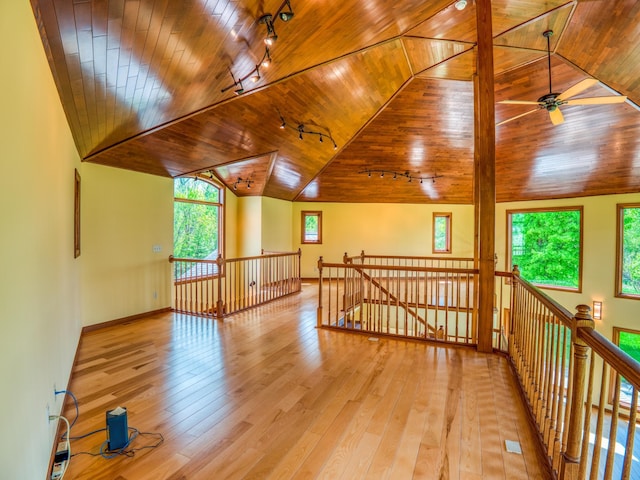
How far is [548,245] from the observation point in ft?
28.1

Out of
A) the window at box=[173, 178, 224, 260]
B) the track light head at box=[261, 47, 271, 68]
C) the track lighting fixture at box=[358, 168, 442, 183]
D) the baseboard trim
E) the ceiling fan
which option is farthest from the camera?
the track lighting fixture at box=[358, 168, 442, 183]

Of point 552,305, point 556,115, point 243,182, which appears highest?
point 556,115

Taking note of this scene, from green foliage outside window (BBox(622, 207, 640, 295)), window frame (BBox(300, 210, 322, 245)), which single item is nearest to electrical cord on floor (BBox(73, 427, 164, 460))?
window frame (BBox(300, 210, 322, 245))

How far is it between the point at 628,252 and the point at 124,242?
Answer: 1021 cm

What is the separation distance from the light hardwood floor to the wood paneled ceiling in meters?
2.66

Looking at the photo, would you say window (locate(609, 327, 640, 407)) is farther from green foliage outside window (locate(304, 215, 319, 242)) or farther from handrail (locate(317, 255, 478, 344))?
green foliage outside window (locate(304, 215, 319, 242))

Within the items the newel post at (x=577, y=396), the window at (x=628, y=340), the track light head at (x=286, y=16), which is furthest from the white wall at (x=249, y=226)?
the window at (x=628, y=340)

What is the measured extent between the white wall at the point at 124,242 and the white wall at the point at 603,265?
932 cm

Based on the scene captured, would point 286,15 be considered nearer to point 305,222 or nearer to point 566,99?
point 566,99

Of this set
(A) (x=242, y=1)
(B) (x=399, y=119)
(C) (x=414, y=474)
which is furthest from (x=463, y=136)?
(C) (x=414, y=474)

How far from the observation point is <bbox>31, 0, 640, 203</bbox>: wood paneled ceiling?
2578 millimetres

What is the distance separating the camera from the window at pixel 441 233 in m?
10.1

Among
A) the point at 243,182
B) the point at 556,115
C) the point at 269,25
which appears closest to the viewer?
the point at 269,25

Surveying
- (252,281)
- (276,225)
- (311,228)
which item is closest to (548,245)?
(311,228)
